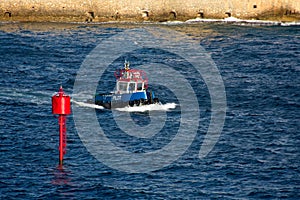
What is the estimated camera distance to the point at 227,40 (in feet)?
303

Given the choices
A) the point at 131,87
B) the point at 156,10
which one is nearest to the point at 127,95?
the point at 131,87

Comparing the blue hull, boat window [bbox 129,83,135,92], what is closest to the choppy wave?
boat window [bbox 129,83,135,92]

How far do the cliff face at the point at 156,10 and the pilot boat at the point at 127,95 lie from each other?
35.4m

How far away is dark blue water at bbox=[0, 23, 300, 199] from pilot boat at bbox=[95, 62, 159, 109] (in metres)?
2.28

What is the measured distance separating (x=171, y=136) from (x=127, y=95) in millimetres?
10345

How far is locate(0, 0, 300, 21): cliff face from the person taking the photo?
103 meters

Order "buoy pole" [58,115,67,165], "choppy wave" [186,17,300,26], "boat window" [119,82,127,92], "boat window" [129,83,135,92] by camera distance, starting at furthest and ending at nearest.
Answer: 1. "choppy wave" [186,17,300,26]
2. "boat window" [119,82,127,92]
3. "boat window" [129,83,135,92]
4. "buoy pole" [58,115,67,165]

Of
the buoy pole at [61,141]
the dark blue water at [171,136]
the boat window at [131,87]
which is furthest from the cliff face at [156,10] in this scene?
the buoy pole at [61,141]

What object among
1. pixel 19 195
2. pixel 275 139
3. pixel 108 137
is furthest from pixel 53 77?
pixel 19 195

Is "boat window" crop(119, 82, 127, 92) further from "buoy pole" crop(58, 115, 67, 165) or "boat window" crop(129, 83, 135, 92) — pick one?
"buoy pole" crop(58, 115, 67, 165)

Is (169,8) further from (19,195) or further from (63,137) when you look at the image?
(19,195)

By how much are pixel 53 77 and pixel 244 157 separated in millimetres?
27108

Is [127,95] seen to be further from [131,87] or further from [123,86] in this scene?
[123,86]

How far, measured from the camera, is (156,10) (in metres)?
104
